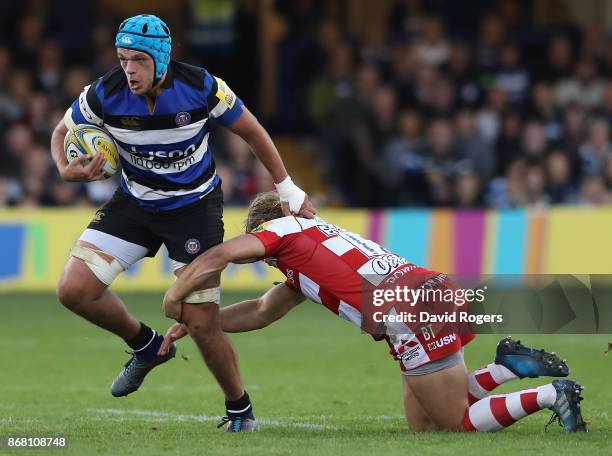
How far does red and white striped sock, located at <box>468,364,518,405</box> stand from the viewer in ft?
25.1

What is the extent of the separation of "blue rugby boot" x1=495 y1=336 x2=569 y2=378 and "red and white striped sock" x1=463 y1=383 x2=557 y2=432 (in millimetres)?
101

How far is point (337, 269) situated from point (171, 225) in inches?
43.4

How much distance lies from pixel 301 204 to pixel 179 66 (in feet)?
3.46

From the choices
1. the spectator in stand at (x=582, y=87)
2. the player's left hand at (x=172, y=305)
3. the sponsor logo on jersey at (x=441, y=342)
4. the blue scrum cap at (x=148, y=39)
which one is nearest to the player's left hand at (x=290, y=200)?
the player's left hand at (x=172, y=305)

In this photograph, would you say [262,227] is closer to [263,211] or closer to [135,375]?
[263,211]

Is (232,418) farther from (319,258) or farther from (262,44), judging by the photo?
(262,44)

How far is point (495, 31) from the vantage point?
2031 centimetres

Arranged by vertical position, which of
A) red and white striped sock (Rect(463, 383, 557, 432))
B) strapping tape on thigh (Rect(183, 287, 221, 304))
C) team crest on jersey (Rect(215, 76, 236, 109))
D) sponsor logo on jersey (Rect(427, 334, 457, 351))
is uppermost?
team crest on jersey (Rect(215, 76, 236, 109))

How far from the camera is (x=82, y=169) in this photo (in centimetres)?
770

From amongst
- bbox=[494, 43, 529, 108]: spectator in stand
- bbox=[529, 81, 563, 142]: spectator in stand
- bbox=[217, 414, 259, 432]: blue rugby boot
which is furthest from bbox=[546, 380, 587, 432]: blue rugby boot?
bbox=[494, 43, 529, 108]: spectator in stand

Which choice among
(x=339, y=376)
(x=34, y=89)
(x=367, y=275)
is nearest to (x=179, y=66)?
(x=367, y=275)

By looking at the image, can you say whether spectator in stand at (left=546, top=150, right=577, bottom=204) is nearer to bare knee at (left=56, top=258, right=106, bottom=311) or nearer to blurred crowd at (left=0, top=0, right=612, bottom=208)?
blurred crowd at (left=0, top=0, right=612, bottom=208)

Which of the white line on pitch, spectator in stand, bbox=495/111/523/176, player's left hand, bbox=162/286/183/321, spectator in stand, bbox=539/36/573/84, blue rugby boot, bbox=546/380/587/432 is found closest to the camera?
blue rugby boot, bbox=546/380/587/432

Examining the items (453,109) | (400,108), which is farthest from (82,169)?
(453,109)
